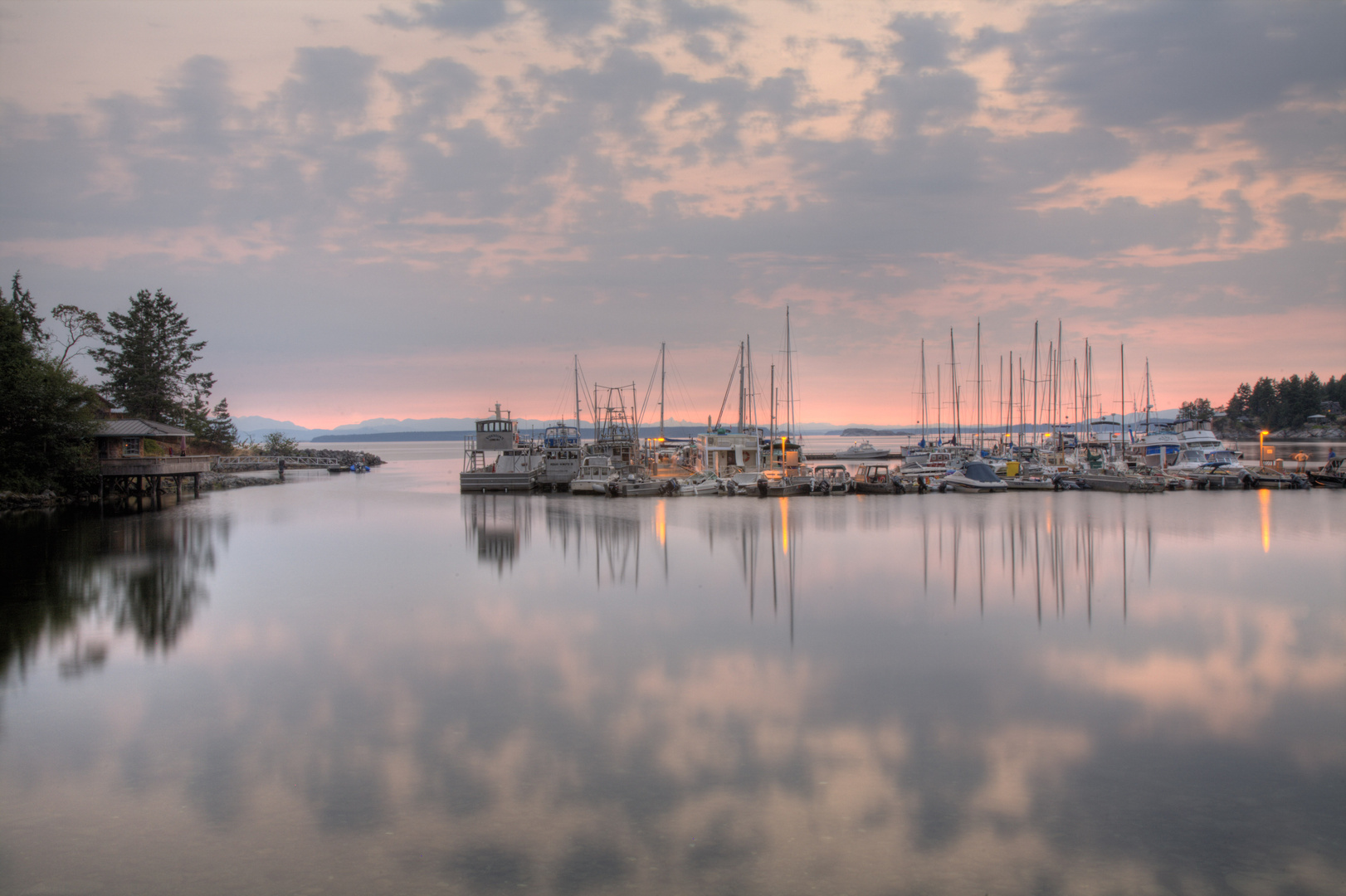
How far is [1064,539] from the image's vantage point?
2736 cm

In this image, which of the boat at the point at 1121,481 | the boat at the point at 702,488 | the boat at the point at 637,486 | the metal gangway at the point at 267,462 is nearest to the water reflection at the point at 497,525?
the boat at the point at 637,486

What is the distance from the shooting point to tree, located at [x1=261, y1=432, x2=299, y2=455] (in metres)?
94.6

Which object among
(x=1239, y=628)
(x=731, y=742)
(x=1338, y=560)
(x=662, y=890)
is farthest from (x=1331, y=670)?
(x=1338, y=560)

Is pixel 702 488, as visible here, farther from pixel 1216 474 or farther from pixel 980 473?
pixel 1216 474

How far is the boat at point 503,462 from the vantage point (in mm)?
54500

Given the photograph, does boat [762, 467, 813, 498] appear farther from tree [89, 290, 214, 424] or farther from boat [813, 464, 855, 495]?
tree [89, 290, 214, 424]

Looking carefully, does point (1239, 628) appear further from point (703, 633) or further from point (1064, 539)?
point (1064, 539)

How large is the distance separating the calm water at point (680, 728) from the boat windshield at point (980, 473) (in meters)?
26.5

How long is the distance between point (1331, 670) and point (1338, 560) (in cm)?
1318

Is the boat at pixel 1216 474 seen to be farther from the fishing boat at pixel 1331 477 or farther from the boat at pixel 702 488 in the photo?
the boat at pixel 702 488

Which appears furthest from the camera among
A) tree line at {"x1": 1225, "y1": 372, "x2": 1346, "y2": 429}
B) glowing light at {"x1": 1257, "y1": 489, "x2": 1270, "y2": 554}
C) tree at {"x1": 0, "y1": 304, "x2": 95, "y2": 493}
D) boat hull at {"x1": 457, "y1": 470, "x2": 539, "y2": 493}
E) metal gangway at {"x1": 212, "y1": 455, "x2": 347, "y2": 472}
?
tree line at {"x1": 1225, "y1": 372, "x2": 1346, "y2": 429}

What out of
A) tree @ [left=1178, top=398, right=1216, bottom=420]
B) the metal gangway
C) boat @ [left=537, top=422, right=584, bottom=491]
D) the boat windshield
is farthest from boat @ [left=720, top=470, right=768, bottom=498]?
tree @ [left=1178, top=398, right=1216, bottom=420]

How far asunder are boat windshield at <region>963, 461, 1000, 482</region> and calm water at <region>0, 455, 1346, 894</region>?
86.8 feet

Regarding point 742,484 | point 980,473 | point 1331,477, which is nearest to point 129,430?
point 742,484
